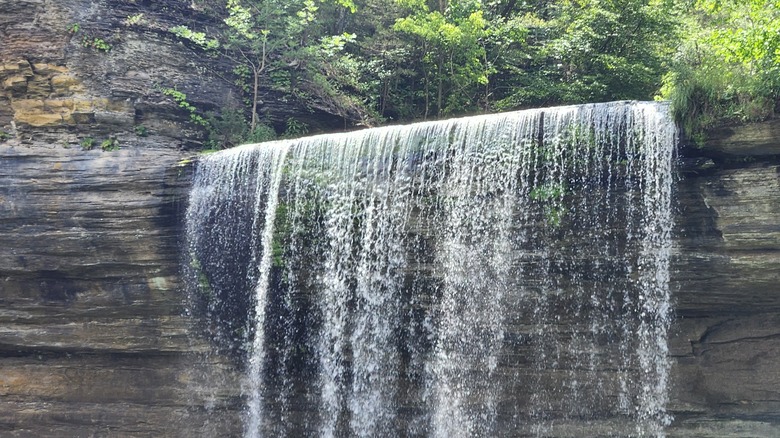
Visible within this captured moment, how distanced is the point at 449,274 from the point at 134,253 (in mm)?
5846

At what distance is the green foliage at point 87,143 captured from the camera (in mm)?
14373

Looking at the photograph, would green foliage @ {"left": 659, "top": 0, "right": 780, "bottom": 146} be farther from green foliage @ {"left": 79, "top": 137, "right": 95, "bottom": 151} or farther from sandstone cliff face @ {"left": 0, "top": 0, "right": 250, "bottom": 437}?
green foliage @ {"left": 79, "top": 137, "right": 95, "bottom": 151}

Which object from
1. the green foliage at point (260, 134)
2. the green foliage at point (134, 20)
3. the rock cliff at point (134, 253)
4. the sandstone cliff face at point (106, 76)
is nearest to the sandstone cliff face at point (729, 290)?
the rock cliff at point (134, 253)

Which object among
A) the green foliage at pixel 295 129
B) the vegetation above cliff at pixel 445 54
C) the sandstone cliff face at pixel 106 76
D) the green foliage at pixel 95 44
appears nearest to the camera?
the sandstone cliff face at pixel 106 76

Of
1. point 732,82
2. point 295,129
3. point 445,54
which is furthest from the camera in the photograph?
point 445,54

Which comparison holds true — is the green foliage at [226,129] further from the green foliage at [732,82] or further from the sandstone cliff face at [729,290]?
the sandstone cliff face at [729,290]

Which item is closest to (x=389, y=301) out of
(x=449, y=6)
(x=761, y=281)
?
(x=761, y=281)

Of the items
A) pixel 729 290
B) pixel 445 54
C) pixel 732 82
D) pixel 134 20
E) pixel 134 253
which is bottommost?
pixel 134 253

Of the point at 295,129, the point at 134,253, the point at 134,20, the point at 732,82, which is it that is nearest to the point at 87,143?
the point at 134,253

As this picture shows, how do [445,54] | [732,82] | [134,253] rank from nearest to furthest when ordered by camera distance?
[732,82]
[134,253]
[445,54]

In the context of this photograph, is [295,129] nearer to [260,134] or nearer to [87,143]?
[260,134]

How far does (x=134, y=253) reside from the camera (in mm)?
13359

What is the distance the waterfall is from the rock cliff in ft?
1.66

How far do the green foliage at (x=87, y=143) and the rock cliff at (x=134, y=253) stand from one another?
200 millimetres
